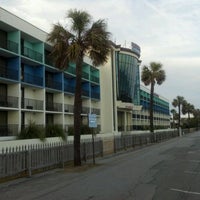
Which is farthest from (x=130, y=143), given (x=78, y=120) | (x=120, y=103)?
(x=120, y=103)

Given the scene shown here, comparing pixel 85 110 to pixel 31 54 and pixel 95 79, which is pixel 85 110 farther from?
pixel 31 54

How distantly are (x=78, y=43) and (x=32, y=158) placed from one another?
28.5 feet

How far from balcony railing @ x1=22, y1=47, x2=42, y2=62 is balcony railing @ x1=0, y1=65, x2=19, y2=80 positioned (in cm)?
374

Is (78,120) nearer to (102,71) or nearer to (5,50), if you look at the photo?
(5,50)

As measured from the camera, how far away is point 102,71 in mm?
74250

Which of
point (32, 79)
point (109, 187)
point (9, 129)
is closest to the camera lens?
point (109, 187)

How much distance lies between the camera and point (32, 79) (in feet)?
157

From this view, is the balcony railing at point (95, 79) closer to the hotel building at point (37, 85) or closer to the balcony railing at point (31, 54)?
the hotel building at point (37, 85)

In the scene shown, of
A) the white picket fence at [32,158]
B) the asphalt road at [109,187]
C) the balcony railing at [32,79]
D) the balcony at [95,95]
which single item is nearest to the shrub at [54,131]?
the balcony railing at [32,79]

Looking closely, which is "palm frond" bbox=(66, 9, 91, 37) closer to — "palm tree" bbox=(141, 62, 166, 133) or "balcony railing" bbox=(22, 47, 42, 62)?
"balcony railing" bbox=(22, 47, 42, 62)

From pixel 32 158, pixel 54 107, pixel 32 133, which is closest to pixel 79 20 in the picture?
pixel 32 158

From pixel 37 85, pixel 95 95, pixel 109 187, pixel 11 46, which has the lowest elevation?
pixel 109 187

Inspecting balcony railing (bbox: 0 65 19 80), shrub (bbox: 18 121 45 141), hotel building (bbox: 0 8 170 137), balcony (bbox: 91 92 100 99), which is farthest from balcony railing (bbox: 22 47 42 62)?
balcony (bbox: 91 92 100 99)

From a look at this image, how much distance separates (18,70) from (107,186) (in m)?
30.6
